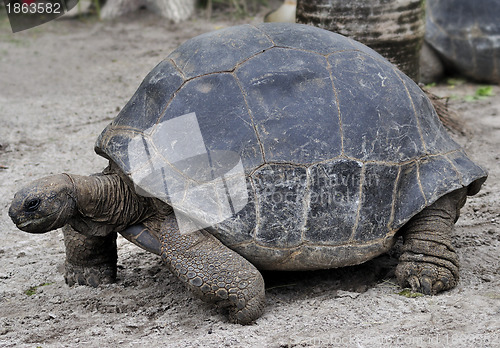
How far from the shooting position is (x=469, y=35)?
7.09m

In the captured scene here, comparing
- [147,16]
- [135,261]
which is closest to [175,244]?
[135,261]


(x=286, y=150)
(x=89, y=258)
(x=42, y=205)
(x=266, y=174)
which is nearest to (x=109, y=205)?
(x=42, y=205)

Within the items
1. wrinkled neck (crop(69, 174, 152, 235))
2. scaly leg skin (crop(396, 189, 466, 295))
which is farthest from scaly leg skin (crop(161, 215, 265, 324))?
scaly leg skin (crop(396, 189, 466, 295))

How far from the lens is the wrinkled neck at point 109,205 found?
10.2ft

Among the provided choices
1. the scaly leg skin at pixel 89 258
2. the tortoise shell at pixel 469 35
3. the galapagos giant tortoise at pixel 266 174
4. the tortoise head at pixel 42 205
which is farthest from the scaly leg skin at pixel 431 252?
the tortoise shell at pixel 469 35

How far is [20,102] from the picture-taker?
22.3 feet

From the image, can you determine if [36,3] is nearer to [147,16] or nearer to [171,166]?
[147,16]

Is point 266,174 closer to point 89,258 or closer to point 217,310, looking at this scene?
point 217,310

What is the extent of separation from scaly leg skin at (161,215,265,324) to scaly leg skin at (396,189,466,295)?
0.82m

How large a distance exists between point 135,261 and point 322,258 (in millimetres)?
1298

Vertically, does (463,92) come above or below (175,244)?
below

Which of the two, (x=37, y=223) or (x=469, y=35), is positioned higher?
(x=37, y=223)

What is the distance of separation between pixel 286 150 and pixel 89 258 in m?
1.32

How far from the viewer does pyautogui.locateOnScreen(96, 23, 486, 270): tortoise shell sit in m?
2.93
